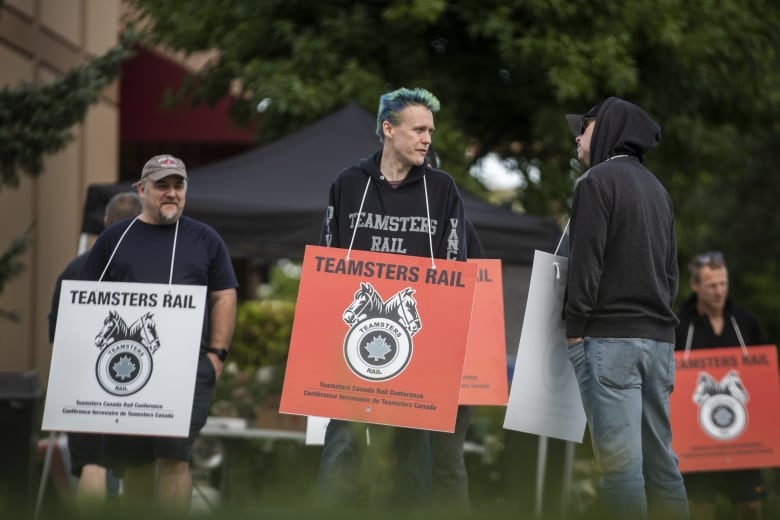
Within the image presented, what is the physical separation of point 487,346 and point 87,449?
7.05 feet

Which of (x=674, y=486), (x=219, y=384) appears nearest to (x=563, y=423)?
(x=674, y=486)

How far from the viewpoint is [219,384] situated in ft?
32.8

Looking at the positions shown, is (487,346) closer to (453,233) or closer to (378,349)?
(453,233)

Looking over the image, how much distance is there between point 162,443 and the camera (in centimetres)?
594

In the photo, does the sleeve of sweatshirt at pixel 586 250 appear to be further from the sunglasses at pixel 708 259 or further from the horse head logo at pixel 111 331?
the sunglasses at pixel 708 259

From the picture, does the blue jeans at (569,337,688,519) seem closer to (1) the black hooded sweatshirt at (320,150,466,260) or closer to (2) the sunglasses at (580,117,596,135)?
(1) the black hooded sweatshirt at (320,150,466,260)

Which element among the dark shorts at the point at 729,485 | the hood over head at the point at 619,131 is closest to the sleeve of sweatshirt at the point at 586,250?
the hood over head at the point at 619,131

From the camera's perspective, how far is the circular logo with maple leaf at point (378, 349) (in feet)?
16.7

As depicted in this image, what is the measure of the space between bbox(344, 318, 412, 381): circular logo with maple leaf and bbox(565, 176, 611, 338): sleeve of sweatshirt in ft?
2.22

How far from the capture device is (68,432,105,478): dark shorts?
6.39 meters

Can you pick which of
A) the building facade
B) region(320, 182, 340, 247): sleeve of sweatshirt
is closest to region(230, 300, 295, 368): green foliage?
the building facade

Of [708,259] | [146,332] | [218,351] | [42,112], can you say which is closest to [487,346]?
[218,351]

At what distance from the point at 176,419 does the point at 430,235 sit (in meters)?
1.38

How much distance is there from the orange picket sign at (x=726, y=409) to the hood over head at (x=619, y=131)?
9.07 ft
